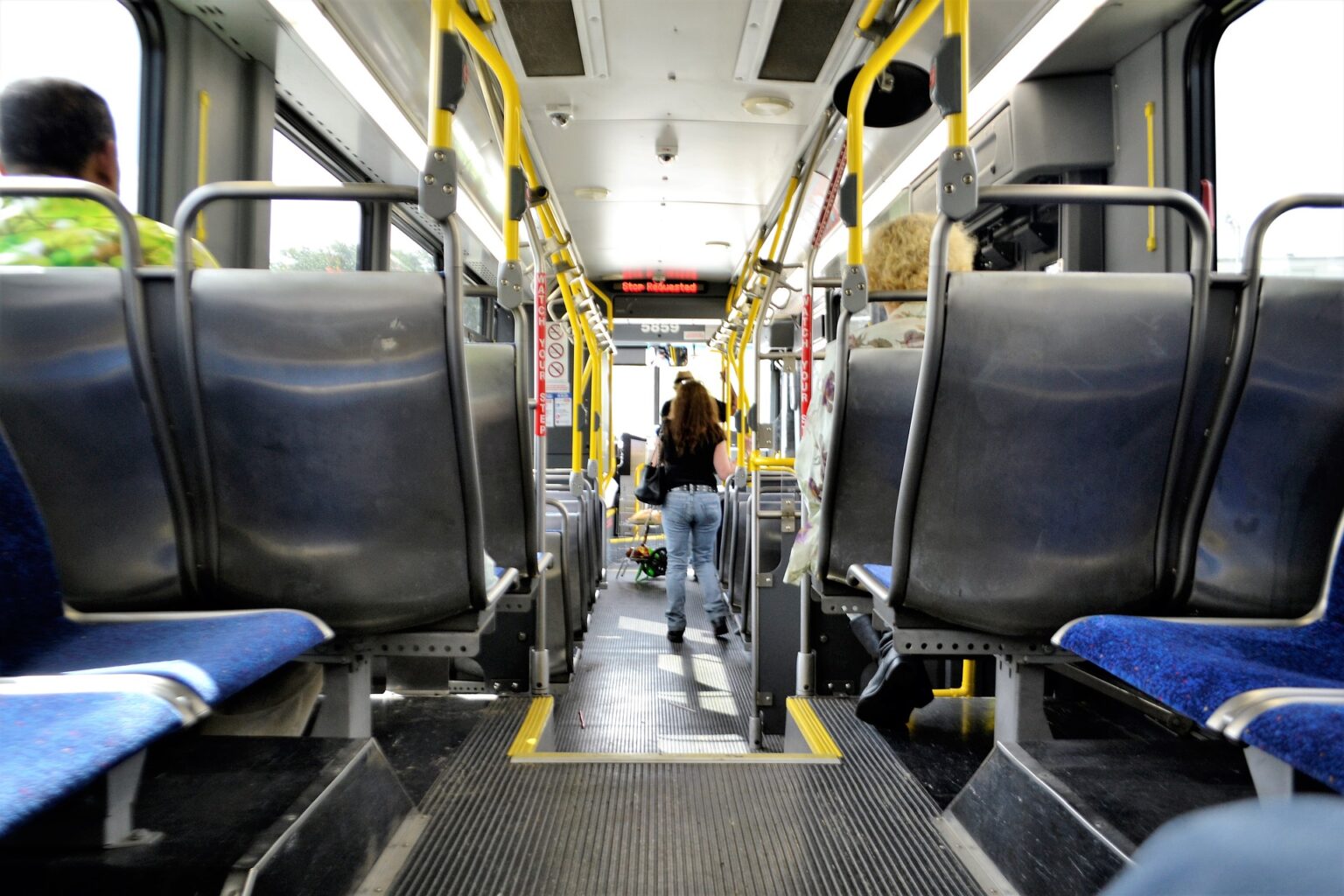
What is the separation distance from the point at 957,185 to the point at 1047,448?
52cm

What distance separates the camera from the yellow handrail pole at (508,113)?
79.2 inches

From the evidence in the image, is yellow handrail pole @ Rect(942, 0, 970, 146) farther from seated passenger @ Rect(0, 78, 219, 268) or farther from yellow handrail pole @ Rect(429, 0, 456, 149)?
seated passenger @ Rect(0, 78, 219, 268)

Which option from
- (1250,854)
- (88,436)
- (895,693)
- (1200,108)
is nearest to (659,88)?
(1200,108)

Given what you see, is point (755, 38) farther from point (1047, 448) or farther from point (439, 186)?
point (1047, 448)

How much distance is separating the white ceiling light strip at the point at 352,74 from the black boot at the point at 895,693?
3342 millimetres

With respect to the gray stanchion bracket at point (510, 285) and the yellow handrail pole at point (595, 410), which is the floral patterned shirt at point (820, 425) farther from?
the yellow handrail pole at point (595, 410)

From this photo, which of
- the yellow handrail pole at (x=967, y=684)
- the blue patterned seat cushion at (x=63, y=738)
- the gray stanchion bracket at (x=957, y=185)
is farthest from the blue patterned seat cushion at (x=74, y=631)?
the yellow handrail pole at (x=967, y=684)

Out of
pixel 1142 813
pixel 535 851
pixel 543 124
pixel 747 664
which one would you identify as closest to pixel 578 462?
pixel 747 664

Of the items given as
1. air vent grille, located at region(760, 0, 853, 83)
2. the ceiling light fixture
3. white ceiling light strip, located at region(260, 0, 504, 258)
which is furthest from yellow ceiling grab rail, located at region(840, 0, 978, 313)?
the ceiling light fixture

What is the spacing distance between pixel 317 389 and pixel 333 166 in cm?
389

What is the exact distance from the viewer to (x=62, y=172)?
1873 millimetres

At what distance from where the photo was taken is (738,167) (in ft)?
19.7

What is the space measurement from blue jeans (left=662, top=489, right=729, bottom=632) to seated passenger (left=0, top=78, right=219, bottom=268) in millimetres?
4145

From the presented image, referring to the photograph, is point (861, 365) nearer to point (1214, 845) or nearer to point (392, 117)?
point (1214, 845)
